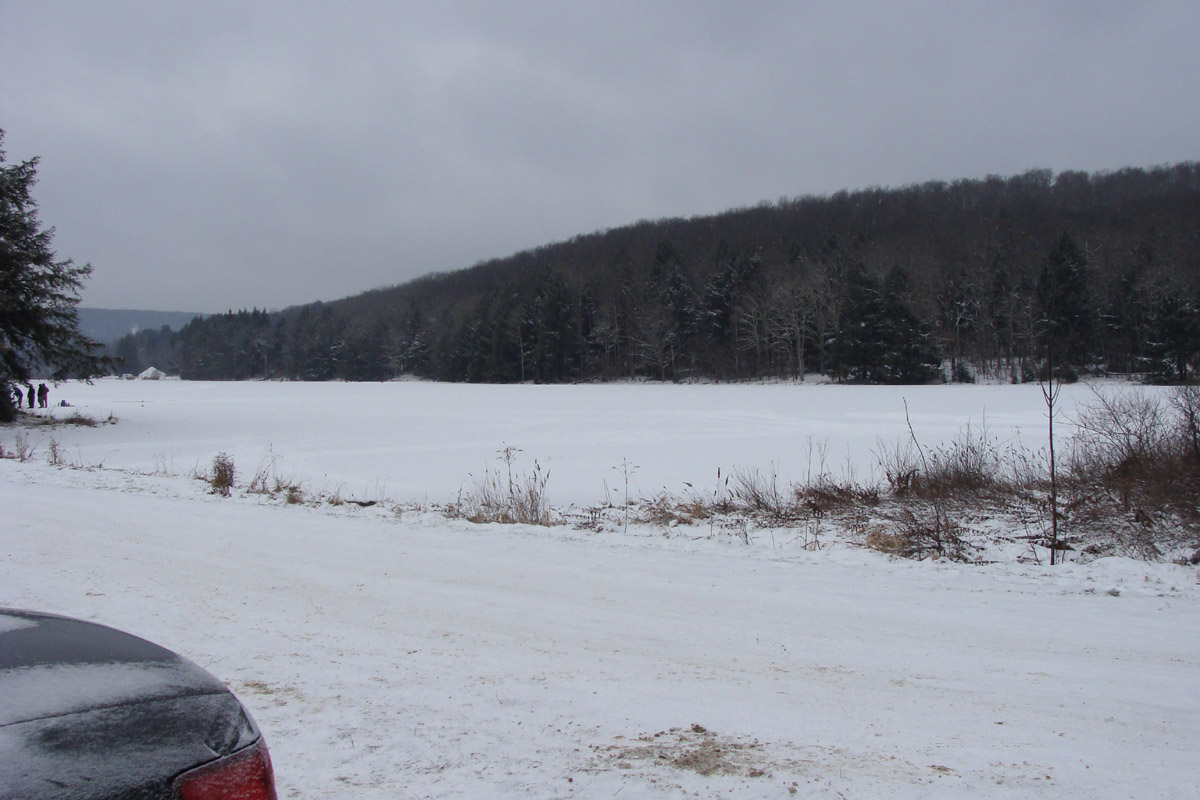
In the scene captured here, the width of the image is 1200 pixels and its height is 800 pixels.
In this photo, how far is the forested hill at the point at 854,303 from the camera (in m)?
56.1

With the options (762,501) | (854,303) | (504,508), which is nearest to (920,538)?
(762,501)

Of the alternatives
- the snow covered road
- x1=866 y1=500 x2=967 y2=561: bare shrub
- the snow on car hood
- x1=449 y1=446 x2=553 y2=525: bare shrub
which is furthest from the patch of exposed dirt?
x1=449 y1=446 x2=553 y2=525: bare shrub

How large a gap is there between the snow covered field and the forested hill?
1190 inches

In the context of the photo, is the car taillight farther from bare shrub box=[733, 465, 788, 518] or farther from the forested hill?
the forested hill

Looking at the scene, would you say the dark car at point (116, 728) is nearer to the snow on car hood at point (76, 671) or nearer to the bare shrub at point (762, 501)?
the snow on car hood at point (76, 671)

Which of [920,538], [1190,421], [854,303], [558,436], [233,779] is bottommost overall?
[920,538]

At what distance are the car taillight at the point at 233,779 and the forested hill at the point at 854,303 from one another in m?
35.5

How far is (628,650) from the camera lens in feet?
15.3

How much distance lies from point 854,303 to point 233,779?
202 feet

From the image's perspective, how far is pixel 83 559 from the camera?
6875 mm

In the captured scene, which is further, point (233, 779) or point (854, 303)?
point (854, 303)

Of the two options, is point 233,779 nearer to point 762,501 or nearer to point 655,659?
point 655,659

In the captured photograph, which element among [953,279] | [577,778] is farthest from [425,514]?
[953,279]

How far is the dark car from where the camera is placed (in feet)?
4.42
